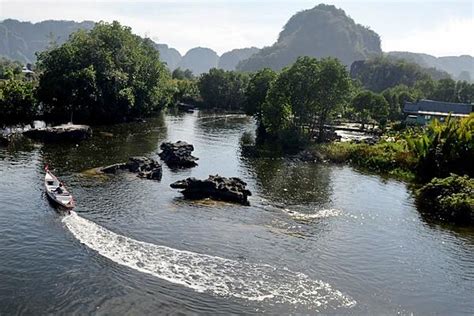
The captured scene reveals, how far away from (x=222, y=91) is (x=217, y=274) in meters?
148

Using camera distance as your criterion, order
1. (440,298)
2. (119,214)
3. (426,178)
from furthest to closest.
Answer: (426,178)
(119,214)
(440,298)

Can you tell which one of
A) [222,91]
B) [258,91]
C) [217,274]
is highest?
[258,91]

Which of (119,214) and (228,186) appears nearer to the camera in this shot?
(119,214)

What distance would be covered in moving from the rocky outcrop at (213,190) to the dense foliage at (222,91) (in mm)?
124335

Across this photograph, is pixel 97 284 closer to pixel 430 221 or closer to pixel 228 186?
pixel 228 186

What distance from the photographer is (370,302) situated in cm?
3170

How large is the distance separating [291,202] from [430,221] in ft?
47.8

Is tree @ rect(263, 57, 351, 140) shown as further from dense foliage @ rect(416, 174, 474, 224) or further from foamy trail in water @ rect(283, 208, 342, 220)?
foamy trail in water @ rect(283, 208, 342, 220)

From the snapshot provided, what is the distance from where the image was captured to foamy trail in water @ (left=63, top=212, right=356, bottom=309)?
31453mm

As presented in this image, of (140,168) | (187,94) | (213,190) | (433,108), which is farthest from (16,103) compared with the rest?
(433,108)

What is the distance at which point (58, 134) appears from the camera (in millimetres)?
80875

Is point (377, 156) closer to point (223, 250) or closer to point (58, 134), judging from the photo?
point (223, 250)

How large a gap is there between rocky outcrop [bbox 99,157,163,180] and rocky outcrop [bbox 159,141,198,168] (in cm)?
591

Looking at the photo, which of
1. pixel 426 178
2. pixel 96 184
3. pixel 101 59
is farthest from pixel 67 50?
pixel 426 178
